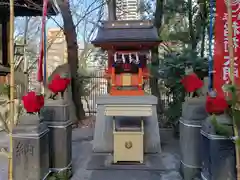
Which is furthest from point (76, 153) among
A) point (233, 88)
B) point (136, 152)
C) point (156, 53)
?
point (156, 53)

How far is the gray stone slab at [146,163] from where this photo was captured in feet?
16.1

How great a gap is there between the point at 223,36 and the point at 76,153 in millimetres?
3961

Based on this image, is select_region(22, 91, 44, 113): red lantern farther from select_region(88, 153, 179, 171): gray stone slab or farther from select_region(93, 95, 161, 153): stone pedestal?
select_region(93, 95, 161, 153): stone pedestal

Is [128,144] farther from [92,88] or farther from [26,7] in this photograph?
[92,88]

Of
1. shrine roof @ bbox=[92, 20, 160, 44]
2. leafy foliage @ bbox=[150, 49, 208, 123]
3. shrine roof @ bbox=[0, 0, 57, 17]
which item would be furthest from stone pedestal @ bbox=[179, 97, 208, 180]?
shrine roof @ bbox=[0, 0, 57, 17]

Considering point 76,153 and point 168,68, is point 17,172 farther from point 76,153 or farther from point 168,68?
point 168,68

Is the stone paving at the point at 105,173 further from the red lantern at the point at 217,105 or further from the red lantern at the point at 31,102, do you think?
the red lantern at the point at 217,105

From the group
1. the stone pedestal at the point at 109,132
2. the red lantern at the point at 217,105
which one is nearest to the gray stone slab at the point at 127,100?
the stone pedestal at the point at 109,132

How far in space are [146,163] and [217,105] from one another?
275 cm

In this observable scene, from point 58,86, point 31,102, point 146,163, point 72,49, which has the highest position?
point 72,49

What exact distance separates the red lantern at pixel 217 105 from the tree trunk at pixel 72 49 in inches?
293

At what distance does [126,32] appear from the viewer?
618 cm

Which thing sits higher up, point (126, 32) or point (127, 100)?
point (126, 32)

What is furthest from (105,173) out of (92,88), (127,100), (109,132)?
(92,88)
